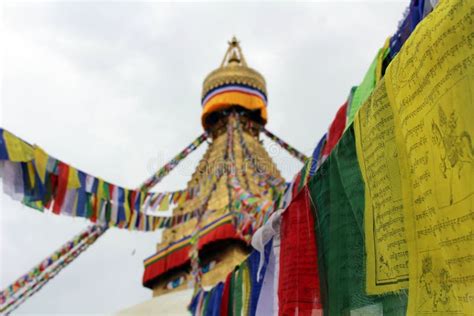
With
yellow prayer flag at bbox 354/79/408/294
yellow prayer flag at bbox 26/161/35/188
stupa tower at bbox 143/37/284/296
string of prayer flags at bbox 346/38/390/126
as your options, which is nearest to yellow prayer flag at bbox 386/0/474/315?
yellow prayer flag at bbox 354/79/408/294

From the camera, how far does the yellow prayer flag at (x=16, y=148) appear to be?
5738mm

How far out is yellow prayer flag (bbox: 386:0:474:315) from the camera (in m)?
1.21

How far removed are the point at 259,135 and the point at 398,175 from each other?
55.8 ft

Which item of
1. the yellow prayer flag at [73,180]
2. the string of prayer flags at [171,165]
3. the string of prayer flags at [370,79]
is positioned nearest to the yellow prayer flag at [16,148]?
the yellow prayer flag at [73,180]

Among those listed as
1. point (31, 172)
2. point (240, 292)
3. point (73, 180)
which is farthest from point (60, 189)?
point (240, 292)

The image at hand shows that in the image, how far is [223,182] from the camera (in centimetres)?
1432

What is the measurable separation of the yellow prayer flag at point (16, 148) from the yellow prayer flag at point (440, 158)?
17.5 ft

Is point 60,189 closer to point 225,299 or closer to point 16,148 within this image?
point 16,148

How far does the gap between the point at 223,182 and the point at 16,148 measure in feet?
29.0

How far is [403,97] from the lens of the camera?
1.55 metres

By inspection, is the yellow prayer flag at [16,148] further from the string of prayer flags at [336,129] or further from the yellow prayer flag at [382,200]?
the yellow prayer flag at [382,200]

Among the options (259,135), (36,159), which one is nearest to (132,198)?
(36,159)

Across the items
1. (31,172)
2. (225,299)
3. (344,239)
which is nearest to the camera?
(344,239)

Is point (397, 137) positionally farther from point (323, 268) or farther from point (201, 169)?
point (201, 169)
